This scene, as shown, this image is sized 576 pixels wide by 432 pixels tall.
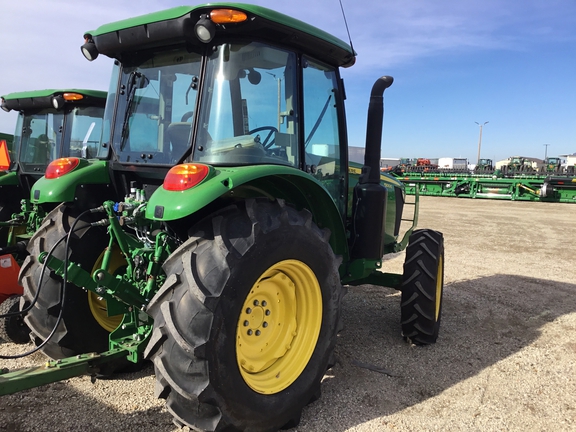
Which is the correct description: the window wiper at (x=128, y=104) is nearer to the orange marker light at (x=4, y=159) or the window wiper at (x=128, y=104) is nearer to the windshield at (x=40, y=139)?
the windshield at (x=40, y=139)

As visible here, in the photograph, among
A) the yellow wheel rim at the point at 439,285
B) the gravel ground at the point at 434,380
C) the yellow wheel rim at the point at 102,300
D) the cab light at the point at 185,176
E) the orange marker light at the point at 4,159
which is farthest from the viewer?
the orange marker light at the point at 4,159

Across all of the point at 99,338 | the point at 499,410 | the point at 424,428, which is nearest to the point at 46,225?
the point at 99,338

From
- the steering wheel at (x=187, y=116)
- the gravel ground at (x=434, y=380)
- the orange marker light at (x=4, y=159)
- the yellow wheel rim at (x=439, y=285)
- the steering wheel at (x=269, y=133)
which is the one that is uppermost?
the steering wheel at (x=187, y=116)

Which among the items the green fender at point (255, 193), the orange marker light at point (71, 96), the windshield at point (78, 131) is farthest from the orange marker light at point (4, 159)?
the green fender at point (255, 193)

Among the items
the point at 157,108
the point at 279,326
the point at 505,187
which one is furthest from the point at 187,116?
the point at 505,187

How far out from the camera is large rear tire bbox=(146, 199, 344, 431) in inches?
88.4

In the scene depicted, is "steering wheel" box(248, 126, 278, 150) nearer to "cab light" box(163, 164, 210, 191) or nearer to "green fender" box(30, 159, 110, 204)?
"cab light" box(163, 164, 210, 191)

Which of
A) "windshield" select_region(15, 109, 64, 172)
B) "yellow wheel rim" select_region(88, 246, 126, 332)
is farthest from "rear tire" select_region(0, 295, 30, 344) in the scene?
"windshield" select_region(15, 109, 64, 172)

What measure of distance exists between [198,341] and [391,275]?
2.69m

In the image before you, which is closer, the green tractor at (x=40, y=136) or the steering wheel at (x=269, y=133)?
the steering wheel at (x=269, y=133)

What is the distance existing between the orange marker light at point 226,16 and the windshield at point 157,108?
1.15ft

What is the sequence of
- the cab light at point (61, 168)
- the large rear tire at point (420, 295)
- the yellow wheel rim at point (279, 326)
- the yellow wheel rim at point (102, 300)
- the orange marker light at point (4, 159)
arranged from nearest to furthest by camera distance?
1. the yellow wheel rim at point (279, 326)
2. the cab light at point (61, 168)
3. the yellow wheel rim at point (102, 300)
4. the large rear tire at point (420, 295)
5. the orange marker light at point (4, 159)

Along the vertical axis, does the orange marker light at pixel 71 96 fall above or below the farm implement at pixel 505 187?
above

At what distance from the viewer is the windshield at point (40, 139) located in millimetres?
6797
